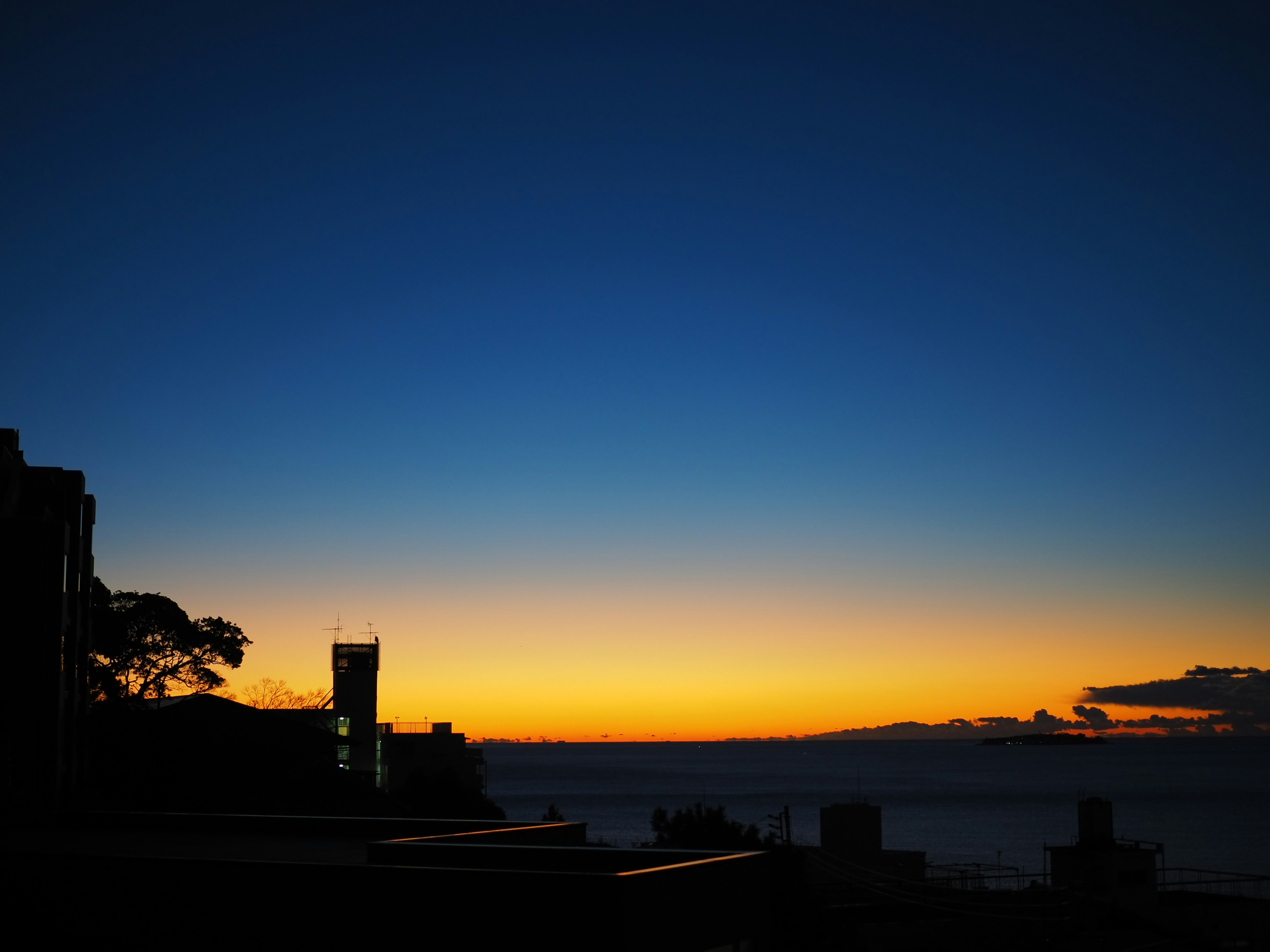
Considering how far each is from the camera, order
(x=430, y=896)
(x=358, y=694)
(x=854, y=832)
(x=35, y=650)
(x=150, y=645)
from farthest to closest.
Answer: (x=358, y=694) → (x=854, y=832) → (x=150, y=645) → (x=35, y=650) → (x=430, y=896)

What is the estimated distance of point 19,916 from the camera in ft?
43.4

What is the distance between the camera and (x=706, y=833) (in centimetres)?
4900

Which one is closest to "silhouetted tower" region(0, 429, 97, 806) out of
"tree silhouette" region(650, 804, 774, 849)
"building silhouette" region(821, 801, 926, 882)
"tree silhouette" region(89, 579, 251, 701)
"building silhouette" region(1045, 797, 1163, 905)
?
"tree silhouette" region(89, 579, 251, 701)

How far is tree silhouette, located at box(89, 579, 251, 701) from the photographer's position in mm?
45562

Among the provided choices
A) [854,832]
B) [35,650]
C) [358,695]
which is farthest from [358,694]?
[35,650]

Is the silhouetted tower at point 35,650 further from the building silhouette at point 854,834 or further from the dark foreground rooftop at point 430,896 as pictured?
the building silhouette at point 854,834

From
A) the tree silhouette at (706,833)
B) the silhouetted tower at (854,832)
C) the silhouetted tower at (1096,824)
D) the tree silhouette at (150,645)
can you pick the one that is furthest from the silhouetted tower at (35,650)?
the silhouetted tower at (854,832)

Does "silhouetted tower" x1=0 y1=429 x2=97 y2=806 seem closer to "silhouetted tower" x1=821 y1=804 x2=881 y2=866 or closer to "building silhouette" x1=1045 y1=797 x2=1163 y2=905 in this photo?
"building silhouette" x1=1045 y1=797 x2=1163 y2=905

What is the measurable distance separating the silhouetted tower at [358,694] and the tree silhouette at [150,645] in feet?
133

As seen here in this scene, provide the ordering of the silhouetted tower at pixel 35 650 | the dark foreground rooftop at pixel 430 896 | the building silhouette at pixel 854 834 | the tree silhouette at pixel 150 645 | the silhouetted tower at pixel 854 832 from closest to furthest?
the dark foreground rooftop at pixel 430 896, the silhouetted tower at pixel 35 650, the tree silhouette at pixel 150 645, the building silhouette at pixel 854 834, the silhouetted tower at pixel 854 832

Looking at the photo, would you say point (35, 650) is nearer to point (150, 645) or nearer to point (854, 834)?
point (150, 645)

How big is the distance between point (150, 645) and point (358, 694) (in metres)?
48.7

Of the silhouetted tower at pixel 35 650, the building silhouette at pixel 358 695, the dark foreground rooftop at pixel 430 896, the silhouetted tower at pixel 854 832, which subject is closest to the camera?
the dark foreground rooftop at pixel 430 896

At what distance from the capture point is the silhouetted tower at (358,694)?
92.3 meters
